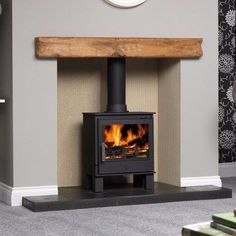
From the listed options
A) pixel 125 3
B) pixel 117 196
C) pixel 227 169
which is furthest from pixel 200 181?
pixel 125 3

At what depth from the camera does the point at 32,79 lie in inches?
190

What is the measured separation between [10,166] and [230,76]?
2.40 meters

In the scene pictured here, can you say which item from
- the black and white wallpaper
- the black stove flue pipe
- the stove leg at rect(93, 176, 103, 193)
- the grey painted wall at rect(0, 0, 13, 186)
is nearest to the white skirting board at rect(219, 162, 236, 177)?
the black and white wallpaper

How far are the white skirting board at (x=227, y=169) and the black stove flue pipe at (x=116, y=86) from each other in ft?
5.31

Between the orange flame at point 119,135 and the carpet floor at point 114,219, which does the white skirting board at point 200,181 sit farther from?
the orange flame at point 119,135

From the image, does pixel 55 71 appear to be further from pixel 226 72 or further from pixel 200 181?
pixel 226 72

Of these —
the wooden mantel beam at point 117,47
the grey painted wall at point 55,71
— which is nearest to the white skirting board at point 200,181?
the grey painted wall at point 55,71

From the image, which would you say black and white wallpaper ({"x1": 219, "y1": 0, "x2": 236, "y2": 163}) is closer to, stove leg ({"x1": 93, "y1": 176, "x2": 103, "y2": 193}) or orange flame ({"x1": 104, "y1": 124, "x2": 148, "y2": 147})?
orange flame ({"x1": 104, "y1": 124, "x2": 148, "y2": 147})

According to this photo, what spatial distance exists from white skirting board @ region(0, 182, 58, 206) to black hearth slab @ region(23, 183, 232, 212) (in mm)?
77

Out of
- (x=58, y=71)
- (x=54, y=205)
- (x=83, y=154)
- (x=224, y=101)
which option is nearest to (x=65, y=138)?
(x=83, y=154)

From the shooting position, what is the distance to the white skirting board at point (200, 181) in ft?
17.3

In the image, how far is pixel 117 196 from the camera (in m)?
4.79

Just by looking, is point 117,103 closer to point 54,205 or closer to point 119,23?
point 119,23

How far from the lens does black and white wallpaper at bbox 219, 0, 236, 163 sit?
20.6 ft
